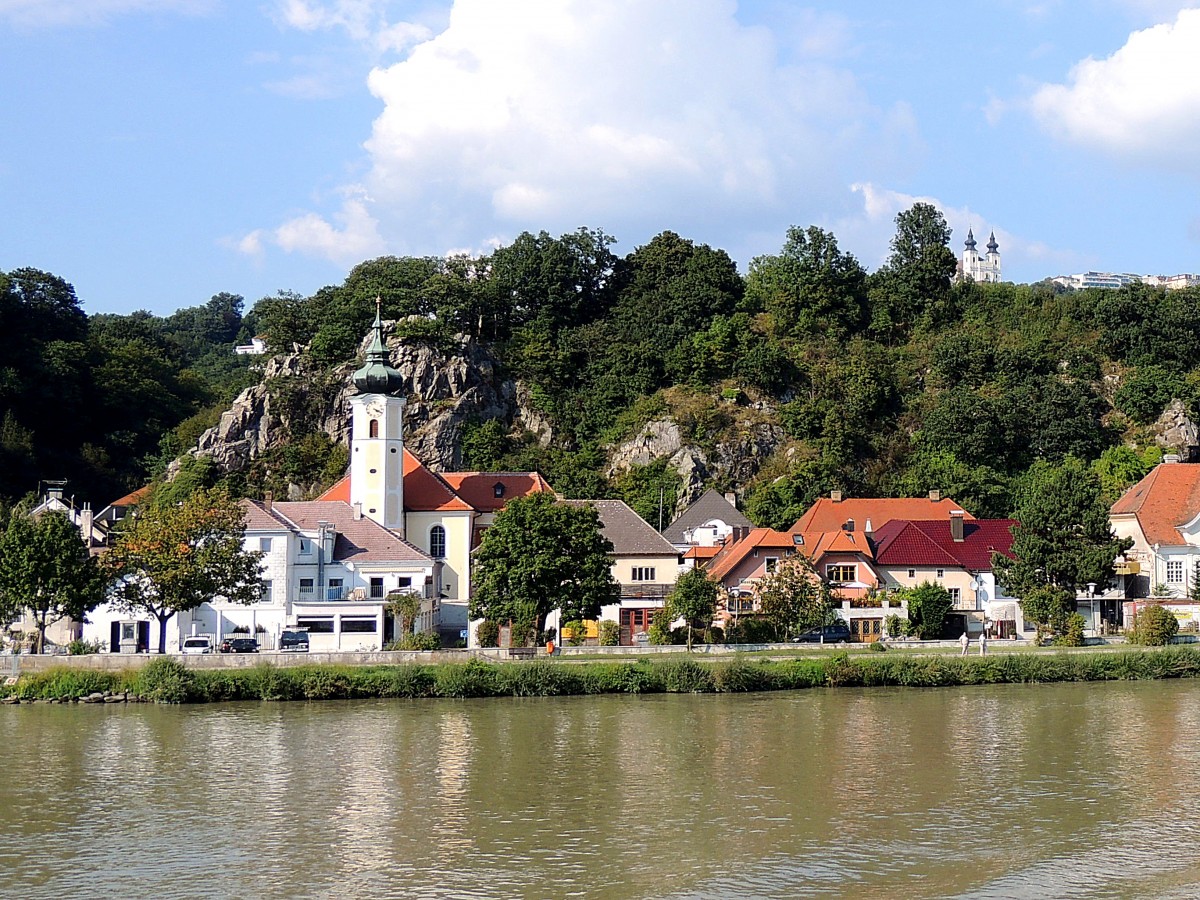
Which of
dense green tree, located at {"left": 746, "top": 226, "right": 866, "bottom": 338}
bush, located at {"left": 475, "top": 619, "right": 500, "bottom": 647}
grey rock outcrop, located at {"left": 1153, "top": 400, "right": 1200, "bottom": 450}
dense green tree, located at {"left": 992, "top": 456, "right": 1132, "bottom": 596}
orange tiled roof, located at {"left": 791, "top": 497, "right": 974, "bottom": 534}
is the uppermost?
dense green tree, located at {"left": 746, "top": 226, "right": 866, "bottom": 338}

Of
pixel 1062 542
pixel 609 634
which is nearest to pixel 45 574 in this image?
pixel 609 634

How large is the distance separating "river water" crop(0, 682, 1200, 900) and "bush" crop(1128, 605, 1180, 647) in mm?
10163

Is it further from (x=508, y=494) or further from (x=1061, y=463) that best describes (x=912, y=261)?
(x=508, y=494)

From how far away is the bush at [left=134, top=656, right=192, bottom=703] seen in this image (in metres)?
46.2

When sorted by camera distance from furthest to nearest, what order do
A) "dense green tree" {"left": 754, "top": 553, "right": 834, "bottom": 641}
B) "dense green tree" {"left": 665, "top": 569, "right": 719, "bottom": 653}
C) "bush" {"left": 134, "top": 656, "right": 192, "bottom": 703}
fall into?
"dense green tree" {"left": 754, "top": 553, "right": 834, "bottom": 641} → "dense green tree" {"left": 665, "top": 569, "right": 719, "bottom": 653} → "bush" {"left": 134, "top": 656, "right": 192, "bottom": 703}

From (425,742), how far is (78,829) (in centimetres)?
1122

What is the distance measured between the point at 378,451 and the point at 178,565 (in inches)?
716

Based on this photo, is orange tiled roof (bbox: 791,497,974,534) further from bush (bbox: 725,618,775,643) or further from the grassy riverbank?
the grassy riverbank

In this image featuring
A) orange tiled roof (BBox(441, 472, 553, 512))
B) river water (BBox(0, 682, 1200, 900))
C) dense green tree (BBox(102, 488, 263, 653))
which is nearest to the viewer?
river water (BBox(0, 682, 1200, 900))

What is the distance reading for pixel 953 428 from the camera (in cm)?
8431

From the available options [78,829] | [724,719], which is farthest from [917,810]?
[78,829]

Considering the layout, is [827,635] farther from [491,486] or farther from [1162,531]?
[491,486]

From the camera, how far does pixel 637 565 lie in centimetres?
6825

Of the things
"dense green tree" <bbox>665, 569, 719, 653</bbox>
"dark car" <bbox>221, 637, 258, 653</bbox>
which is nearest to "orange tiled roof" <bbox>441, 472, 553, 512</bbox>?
"dense green tree" <bbox>665, 569, 719, 653</bbox>
